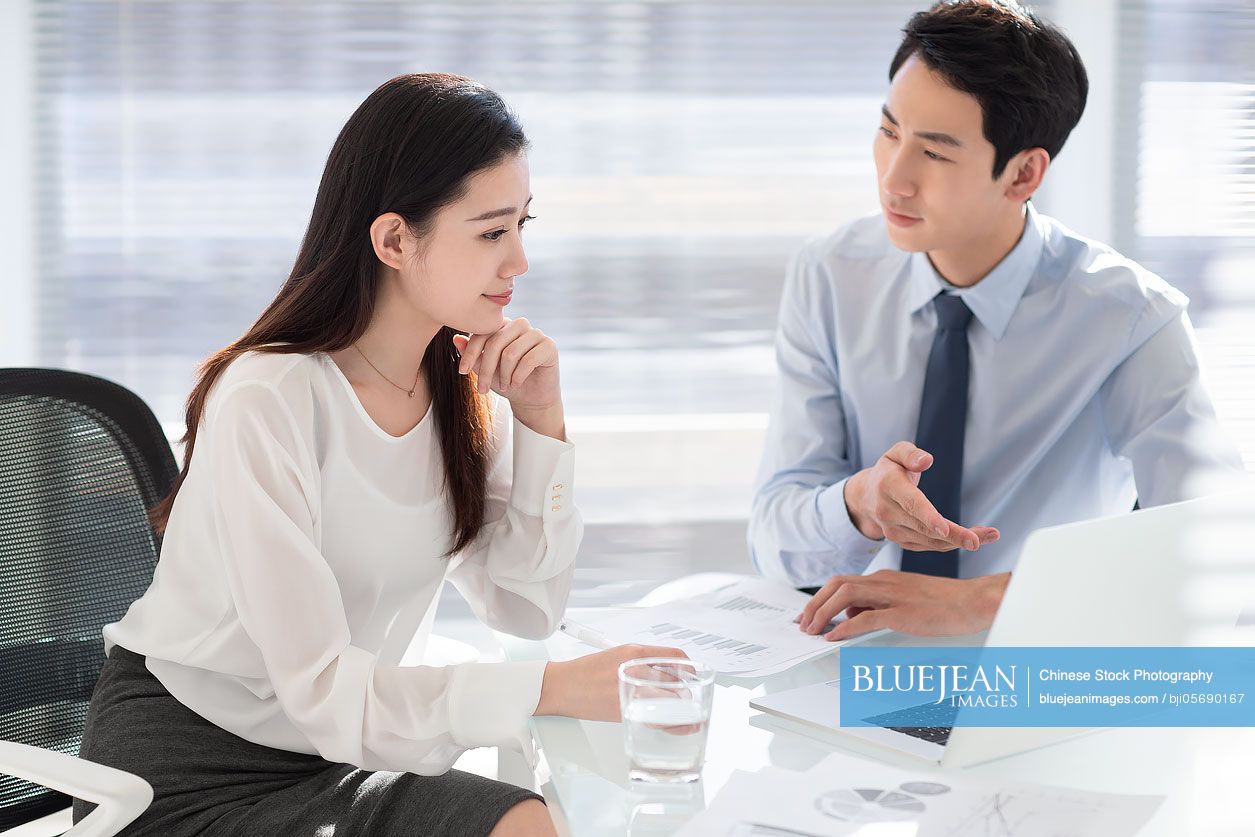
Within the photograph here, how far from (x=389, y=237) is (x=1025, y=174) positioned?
100cm

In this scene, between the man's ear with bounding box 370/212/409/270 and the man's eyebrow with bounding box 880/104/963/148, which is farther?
the man's eyebrow with bounding box 880/104/963/148

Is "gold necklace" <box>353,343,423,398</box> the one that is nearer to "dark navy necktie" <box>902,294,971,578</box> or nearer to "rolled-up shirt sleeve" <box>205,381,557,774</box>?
"rolled-up shirt sleeve" <box>205,381,557,774</box>

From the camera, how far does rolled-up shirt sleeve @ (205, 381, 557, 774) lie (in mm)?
1061

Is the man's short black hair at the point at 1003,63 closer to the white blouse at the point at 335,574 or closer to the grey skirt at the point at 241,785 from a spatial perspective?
the white blouse at the point at 335,574

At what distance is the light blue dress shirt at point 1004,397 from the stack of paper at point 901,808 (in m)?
0.70

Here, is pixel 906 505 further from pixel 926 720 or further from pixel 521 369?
pixel 521 369

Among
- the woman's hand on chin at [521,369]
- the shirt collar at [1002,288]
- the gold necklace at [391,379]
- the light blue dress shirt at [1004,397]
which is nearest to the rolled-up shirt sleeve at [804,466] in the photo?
the light blue dress shirt at [1004,397]

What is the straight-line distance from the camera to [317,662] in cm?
109

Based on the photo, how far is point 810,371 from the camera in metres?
1.83

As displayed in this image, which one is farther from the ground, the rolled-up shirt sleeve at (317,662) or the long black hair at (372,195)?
the long black hair at (372,195)

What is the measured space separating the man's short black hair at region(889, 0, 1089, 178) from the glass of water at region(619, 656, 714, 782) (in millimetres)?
1084

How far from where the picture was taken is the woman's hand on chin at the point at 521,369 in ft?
4.44

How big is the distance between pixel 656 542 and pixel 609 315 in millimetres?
586

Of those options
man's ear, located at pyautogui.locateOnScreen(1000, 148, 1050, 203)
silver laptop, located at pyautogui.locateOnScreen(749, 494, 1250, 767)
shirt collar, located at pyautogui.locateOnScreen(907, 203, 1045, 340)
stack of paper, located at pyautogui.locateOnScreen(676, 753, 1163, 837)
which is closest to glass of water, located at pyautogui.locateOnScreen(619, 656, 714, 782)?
stack of paper, located at pyautogui.locateOnScreen(676, 753, 1163, 837)
